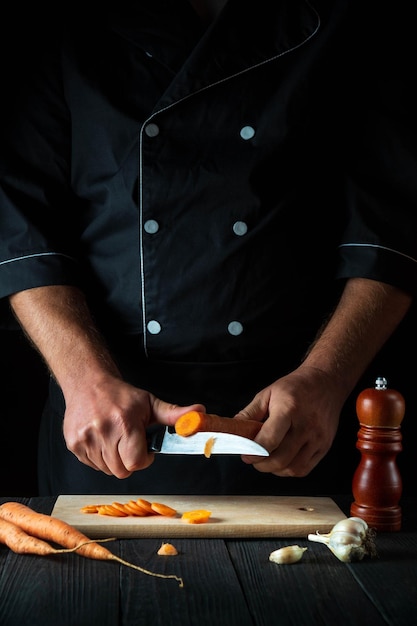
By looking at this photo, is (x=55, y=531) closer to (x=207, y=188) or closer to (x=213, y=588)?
(x=213, y=588)

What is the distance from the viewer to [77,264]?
6.32ft

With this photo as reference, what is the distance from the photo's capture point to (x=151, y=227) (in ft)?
6.02

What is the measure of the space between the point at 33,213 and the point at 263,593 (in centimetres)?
104

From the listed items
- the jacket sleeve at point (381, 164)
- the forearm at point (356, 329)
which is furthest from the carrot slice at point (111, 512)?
the jacket sleeve at point (381, 164)

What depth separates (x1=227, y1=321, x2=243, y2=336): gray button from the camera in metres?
1.83

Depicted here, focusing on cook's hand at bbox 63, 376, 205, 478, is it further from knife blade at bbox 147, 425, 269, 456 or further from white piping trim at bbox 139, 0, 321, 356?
white piping trim at bbox 139, 0, 321, 356

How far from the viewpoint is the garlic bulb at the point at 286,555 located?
1.27 meters

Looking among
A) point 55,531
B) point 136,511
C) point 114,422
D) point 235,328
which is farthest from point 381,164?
point 55,531

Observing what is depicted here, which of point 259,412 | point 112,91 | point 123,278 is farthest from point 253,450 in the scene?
point 112,91

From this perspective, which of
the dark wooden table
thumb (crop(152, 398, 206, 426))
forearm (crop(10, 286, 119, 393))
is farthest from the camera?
forearm (crop(10, 286, 119, 393))

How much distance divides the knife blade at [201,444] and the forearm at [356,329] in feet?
1.00

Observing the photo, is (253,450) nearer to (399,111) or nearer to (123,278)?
(123,278)

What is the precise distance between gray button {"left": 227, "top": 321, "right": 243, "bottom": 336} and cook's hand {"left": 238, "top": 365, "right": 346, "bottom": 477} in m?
0.19

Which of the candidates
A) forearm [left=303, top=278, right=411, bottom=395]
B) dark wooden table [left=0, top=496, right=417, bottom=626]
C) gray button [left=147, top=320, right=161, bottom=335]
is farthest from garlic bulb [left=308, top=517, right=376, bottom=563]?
gray button [left=147, top=320, right=161, bottom=335]
